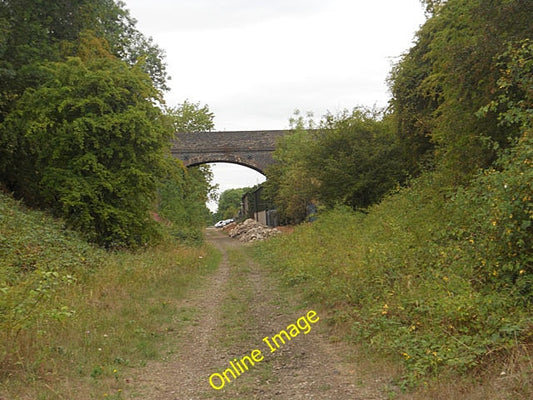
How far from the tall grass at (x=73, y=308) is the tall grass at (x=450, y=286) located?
10.2 feet

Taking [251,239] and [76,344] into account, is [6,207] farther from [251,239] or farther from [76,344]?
[251,239]

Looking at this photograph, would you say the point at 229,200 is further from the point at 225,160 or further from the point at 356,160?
the point at 356,160

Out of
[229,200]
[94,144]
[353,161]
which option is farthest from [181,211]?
[229,200]

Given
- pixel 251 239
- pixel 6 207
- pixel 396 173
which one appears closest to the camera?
pixel 6 207

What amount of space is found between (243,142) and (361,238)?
26869 mm

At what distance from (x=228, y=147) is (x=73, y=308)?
104ft

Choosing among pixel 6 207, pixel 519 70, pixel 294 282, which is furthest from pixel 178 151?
pixel 519 70

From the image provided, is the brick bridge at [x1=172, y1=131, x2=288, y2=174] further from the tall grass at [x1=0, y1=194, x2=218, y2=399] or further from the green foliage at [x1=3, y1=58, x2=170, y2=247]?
the tall grass at [x1=0, y1=194, x2=218, y2=399]

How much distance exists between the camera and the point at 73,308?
7672 millimetres

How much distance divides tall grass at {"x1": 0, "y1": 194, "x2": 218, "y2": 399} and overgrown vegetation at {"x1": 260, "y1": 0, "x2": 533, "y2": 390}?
3038 mm

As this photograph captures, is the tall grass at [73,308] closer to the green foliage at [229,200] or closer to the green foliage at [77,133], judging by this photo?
the green foliage at [77,133]

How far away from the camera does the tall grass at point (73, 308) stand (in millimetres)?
5352

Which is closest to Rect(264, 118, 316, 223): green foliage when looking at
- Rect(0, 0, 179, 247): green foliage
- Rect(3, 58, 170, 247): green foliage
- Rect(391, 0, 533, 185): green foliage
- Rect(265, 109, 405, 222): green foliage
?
Rect(265, 109, 405, 222): green foliage

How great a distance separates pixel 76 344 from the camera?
641 cm
